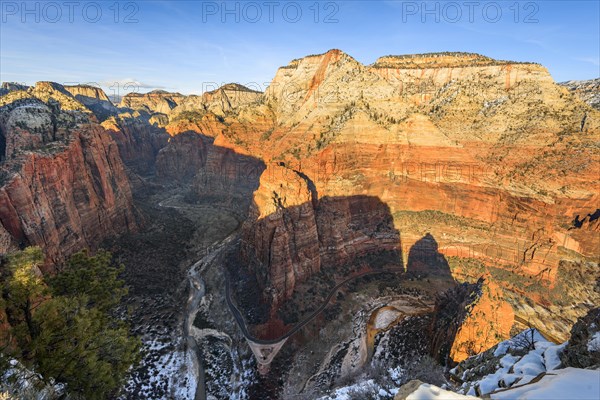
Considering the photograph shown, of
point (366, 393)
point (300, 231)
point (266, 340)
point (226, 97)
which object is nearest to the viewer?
point (366, 393)

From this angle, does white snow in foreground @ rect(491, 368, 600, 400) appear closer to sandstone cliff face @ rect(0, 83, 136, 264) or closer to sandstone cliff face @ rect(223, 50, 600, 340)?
sandstone cliff face @ rect(223, 50, 600, 340)

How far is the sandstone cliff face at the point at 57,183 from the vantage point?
119 ft

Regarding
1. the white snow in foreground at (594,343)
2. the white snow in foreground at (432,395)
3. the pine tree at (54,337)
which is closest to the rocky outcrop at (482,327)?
the white snow in foreground at (594,343)

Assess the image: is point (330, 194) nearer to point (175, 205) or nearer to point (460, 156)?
point (460, 156)

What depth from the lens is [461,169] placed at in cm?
5003

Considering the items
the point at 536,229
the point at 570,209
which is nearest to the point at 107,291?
the point at 536,229

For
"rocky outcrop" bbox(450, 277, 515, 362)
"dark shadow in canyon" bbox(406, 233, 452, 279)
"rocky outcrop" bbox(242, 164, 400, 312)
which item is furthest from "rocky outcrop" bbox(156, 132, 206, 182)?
"rocky outcrop" bbox(450, 277, 515, 362)

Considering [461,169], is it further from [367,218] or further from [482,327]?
[482,327]

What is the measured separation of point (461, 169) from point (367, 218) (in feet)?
61.6

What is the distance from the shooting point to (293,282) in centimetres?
4231

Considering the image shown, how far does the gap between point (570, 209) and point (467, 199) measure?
14.0 metres

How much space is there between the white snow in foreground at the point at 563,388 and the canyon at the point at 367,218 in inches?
908

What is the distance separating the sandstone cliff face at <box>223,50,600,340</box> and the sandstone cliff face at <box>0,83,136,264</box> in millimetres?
28513

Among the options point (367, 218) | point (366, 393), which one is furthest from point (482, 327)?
point (367, 218)
